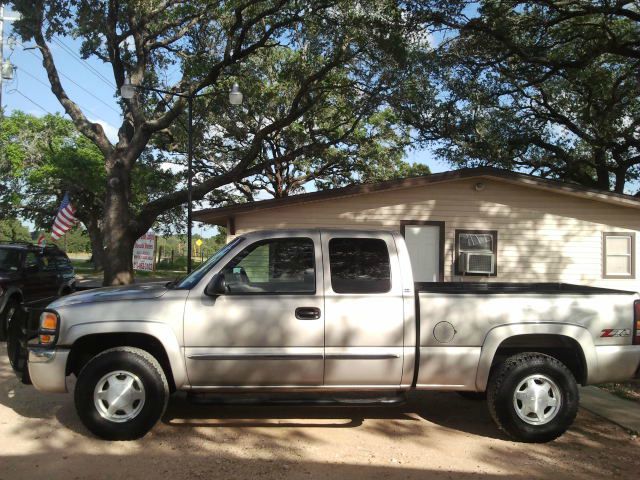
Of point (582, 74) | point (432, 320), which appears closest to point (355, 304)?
point (432, 320)

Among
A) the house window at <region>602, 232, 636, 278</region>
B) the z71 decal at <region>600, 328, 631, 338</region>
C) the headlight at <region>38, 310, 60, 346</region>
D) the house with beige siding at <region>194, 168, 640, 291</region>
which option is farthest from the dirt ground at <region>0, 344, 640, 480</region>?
the house window at <region>602, 232, 636, 278</region>

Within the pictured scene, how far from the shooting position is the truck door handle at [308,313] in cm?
468

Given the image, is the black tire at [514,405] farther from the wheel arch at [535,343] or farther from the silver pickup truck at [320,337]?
the wheel arch at [535,343]

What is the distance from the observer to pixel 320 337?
4668mm

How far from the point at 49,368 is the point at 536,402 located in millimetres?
4235

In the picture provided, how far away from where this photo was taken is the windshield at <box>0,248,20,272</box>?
1014cm

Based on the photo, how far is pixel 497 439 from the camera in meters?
4.93

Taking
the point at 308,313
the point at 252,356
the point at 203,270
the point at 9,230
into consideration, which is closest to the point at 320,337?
the point at 308,313

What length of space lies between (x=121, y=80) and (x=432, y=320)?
754 inches

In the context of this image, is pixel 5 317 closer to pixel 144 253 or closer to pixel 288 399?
pixel 288 399

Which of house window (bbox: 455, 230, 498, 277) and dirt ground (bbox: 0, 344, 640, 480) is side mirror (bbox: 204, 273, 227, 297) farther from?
house window (bbox: 455, 230, 498, 277)

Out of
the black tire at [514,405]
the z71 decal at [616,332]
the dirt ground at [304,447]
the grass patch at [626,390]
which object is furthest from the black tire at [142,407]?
the grass patch at [626,390]

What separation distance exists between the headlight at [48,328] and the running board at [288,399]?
127 centimetres

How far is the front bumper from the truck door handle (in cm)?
201
